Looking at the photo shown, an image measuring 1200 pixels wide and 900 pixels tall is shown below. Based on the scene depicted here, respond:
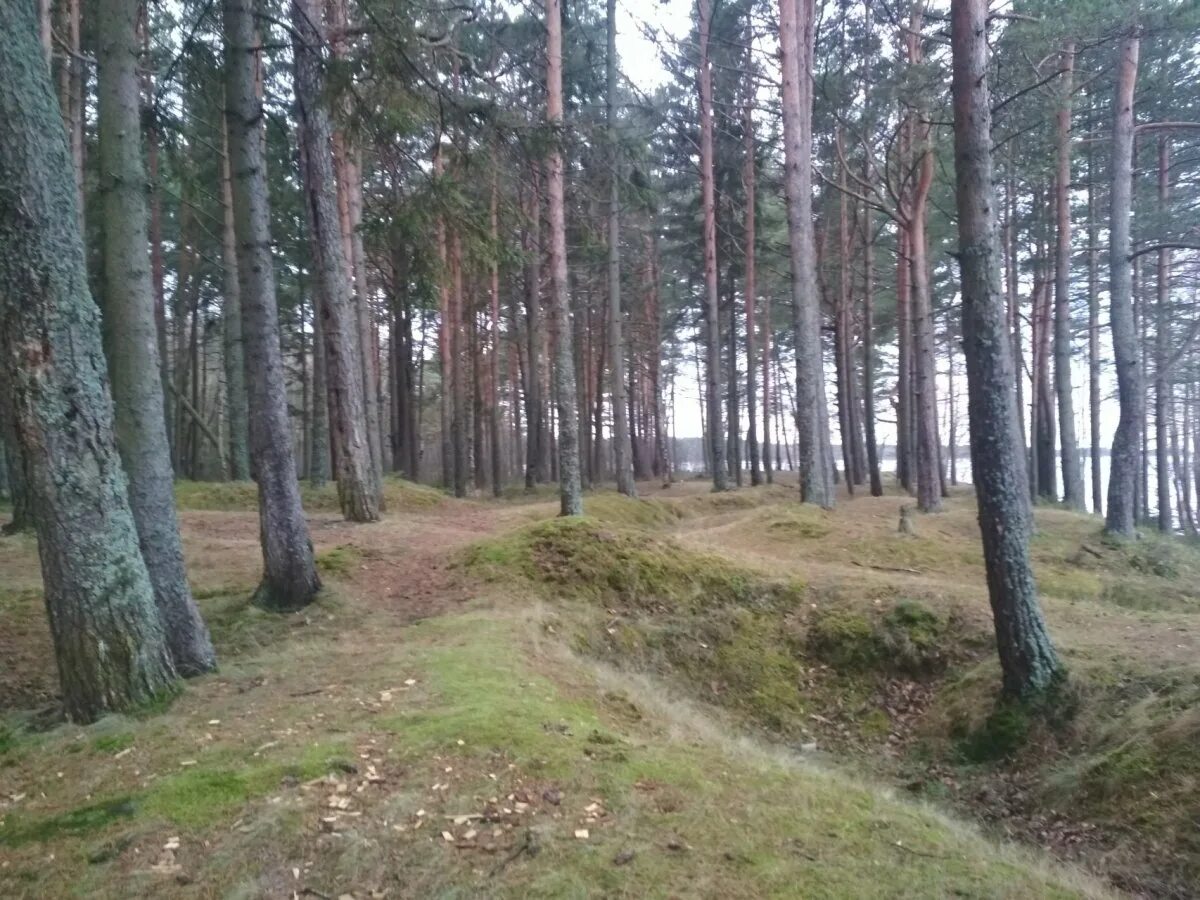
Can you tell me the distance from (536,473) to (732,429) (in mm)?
6585

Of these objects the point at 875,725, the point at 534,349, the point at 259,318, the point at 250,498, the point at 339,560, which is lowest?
the point at 875,725

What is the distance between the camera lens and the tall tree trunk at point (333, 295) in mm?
9672

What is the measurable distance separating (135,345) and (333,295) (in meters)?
4.84

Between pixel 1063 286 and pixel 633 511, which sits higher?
pixel 1063 286

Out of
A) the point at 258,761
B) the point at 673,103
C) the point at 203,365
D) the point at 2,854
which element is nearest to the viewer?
the point at 2,854

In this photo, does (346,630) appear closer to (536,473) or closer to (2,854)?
(2,854)

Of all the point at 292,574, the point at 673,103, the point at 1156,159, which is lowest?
the point at 292,574

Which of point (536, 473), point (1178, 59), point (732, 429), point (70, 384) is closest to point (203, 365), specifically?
point (536, 473)

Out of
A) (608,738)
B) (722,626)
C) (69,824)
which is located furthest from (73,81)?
Answer: (608,738)

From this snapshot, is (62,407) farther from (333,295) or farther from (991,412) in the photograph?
(991,412)

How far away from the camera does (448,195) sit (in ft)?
27.5

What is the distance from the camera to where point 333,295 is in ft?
35.2

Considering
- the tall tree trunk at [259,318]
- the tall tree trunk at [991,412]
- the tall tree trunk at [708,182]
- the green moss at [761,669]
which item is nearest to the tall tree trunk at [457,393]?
the tall tree trunk at [708,182]

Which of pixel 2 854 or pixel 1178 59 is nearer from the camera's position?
pixel 2 854
